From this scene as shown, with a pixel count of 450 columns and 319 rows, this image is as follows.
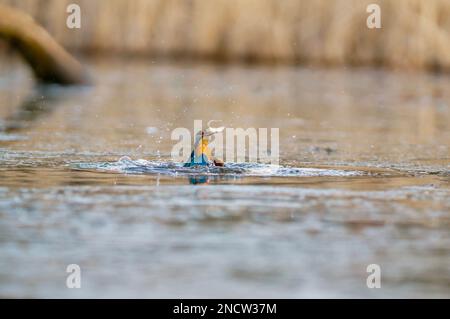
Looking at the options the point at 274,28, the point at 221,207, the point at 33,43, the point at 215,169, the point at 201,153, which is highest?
the point at 274,28

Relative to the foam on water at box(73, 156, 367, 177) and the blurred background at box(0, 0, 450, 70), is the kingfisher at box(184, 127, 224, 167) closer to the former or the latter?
the foam on water at box(73, 156, 367, 177)

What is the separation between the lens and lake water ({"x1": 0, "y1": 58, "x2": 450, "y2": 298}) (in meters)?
6.62

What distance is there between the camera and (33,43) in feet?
64.1

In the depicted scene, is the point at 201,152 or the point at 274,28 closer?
the point at 201,152

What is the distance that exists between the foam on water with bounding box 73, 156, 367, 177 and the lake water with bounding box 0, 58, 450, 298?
27mm

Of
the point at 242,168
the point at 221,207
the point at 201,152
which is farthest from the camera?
the point at 242,168

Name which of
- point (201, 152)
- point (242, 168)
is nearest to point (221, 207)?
point (201, 152)

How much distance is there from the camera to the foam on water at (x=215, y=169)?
420 inches

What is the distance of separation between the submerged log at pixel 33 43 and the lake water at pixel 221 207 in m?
2.02

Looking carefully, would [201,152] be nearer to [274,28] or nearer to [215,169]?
[215,169]

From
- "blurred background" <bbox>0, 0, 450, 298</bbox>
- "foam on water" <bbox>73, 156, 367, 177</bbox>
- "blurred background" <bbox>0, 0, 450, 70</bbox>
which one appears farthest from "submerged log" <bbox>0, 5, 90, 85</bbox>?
"foam on water" <bbox>73, 156, 367, 177</bbox>

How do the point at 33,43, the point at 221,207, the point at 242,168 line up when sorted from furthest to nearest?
1. the point at 33,43
2. the point at 242,168
3. the point at 221,207

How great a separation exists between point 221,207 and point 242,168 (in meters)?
2.18
